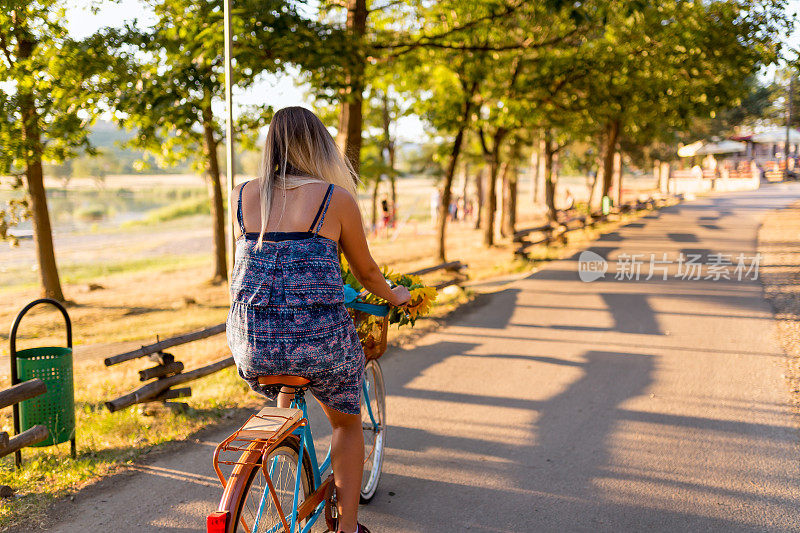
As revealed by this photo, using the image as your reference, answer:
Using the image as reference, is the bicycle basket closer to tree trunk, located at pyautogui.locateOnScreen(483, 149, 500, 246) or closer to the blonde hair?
the blonde hair

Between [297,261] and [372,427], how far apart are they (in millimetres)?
1863

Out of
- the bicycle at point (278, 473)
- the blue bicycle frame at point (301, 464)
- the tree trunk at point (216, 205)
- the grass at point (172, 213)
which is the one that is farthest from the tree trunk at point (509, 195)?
the grass at point (172, 213)

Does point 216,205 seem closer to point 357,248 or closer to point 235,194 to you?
point 235,194

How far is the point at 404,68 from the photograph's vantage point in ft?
50.6

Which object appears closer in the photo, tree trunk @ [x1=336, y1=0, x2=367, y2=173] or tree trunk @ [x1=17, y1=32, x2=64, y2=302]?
tree trunk @ [x1=336, y1=0, x2=367, y2=173]

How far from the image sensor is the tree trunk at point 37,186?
1220cm

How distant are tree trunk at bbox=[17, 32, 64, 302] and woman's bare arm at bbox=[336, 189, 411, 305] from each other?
10.9 metres

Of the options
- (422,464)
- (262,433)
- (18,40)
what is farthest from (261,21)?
(262,433)

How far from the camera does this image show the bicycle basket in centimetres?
369

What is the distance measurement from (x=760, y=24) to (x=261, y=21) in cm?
1086

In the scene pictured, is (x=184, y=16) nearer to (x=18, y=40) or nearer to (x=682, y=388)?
(x=18, y=40)

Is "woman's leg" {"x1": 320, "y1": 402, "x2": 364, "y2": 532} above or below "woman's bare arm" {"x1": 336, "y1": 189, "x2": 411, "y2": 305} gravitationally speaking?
below

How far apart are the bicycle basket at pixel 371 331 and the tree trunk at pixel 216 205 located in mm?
14422

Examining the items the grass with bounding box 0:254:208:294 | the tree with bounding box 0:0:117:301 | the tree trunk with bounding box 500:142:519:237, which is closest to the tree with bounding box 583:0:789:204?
the tree trunk with bounding box 500:142:519:237
